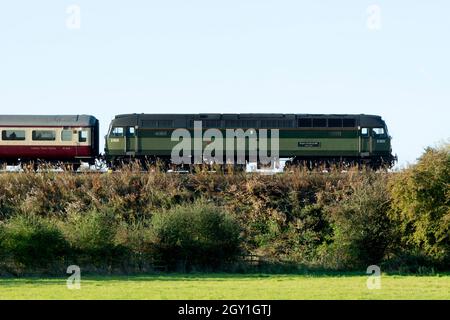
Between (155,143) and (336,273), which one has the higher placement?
(155,143)

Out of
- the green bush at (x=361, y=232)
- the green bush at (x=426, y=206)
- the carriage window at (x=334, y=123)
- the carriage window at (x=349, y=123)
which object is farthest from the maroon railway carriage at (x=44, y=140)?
the green bush at (x=426, y=206)

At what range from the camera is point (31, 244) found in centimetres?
3881

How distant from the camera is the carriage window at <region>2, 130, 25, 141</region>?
5575 centimetres

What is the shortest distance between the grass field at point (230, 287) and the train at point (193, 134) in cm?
1776

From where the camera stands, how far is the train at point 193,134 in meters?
55.7

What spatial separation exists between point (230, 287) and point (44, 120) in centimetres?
2735

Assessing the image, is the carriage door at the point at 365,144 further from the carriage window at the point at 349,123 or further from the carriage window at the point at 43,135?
the carriage window at the point at 43,135

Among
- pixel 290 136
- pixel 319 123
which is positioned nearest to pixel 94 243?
pixel 290 136

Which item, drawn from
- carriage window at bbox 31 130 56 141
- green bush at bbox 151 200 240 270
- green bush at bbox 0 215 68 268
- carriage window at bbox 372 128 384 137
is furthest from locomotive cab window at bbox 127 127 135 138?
green bush at bbox 0 215 68 268
